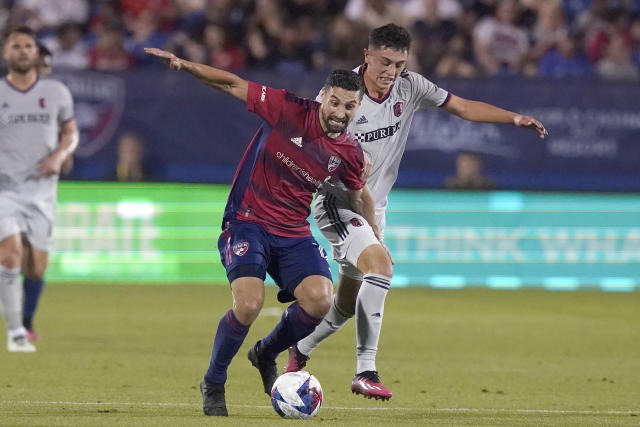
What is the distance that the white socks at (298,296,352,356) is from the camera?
909 cm

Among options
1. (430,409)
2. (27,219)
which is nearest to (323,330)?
(430,409)

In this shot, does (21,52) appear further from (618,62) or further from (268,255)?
(618,62)

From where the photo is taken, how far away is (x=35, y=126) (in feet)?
37.7

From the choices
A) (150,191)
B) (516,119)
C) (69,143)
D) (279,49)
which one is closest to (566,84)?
Result: (279,49)

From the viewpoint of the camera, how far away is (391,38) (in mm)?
8328

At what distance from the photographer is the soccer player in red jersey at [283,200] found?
7.61 m

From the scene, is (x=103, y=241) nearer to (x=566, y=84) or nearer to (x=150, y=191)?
(x=150, y=191)

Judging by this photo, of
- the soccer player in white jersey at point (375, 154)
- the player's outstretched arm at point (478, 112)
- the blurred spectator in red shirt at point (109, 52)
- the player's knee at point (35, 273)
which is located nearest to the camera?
the soccer player in white jersey at point (375, 154)

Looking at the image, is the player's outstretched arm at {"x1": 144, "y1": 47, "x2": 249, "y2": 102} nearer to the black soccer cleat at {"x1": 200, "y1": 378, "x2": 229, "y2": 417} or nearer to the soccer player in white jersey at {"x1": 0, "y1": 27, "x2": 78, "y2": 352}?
the black soccer cleat at {"x1": 200, "y1": 378, "x2": 229, "y2": 417}

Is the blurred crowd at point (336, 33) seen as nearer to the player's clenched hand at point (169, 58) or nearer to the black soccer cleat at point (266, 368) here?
the black soccer cleat at point (266, 368)

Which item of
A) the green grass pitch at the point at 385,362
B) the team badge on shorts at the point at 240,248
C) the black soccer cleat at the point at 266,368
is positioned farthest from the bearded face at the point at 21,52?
the team badge on shorts at the point at 240,248

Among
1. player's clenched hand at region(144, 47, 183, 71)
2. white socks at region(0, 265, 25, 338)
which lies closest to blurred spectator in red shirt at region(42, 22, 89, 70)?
white socks at region(0, 265, 25, 338)

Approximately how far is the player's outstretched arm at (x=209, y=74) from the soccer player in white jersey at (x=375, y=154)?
3.88 feet

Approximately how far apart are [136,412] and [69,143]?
4.30 meters
